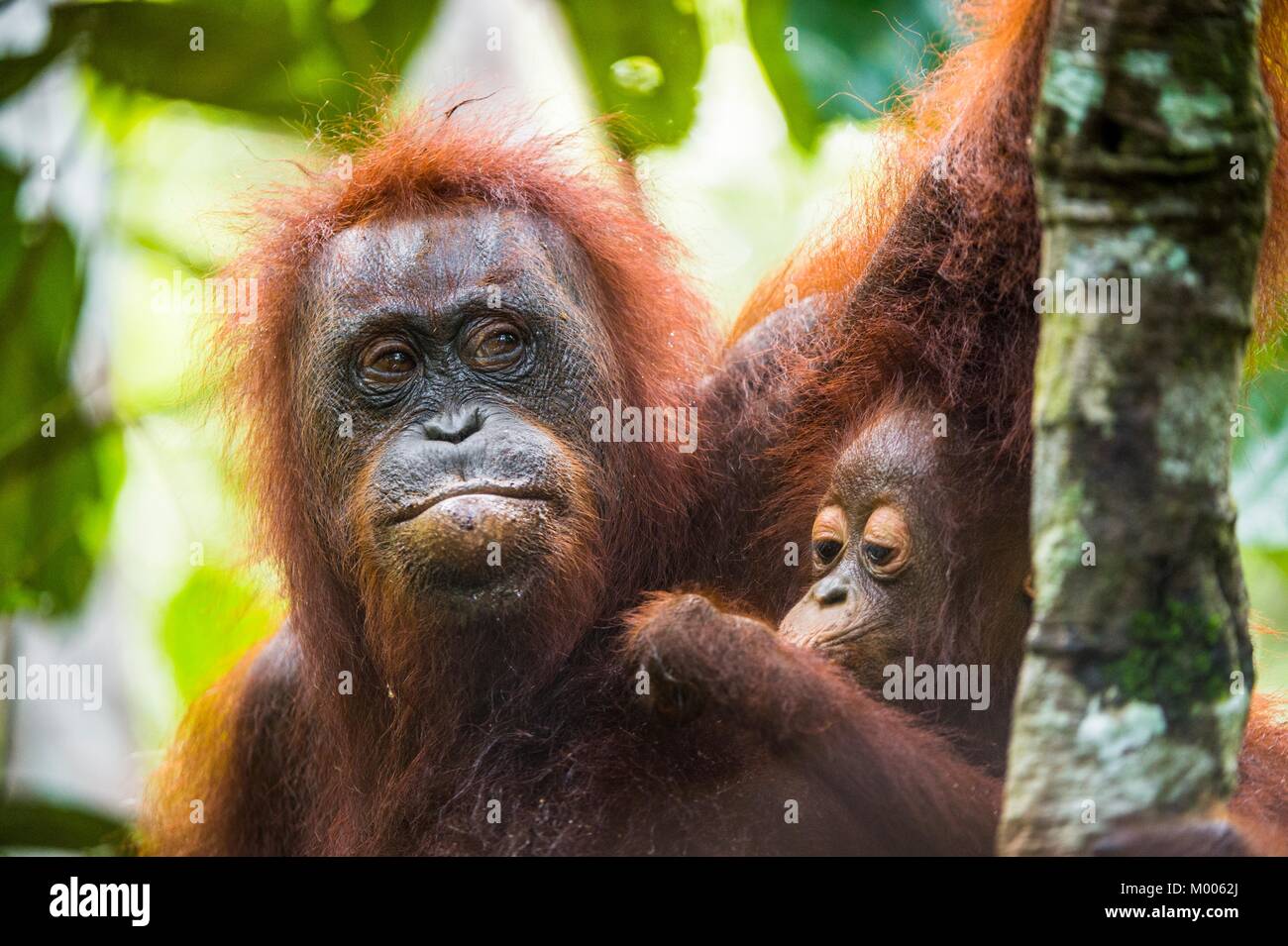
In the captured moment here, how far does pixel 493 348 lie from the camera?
2713 mm

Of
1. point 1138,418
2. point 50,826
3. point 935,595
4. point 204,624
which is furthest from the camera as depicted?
point 204,624

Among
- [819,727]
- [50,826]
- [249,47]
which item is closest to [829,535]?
[819,727]

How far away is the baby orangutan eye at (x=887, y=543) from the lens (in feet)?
8.45

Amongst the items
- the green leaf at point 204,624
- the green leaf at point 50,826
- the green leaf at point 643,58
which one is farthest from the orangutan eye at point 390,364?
the green leaf at point 50,826

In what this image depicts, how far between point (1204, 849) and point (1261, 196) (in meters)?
0.81

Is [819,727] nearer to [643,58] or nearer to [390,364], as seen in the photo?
[390,364]

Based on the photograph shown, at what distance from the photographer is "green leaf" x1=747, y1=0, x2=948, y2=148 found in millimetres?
3645

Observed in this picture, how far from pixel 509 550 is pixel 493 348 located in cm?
48

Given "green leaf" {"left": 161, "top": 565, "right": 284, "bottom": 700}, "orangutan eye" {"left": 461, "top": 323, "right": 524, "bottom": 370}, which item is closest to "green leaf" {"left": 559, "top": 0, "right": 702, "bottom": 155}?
"orangutan eye" {"left": 461, "top": 323, "right": 524, "bottom": 370}

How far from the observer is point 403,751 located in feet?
9.14

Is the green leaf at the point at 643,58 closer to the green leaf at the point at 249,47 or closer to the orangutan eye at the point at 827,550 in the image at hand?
the green leaf at the point at 249,47

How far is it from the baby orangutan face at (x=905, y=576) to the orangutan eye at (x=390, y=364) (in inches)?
37.1

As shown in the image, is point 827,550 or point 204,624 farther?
point 204,624

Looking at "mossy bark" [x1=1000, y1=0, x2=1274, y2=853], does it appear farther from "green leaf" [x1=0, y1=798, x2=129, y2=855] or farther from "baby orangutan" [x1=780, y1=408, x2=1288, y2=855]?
"green leaf" [x1=0, y1=798, x2=129, y2=855]
